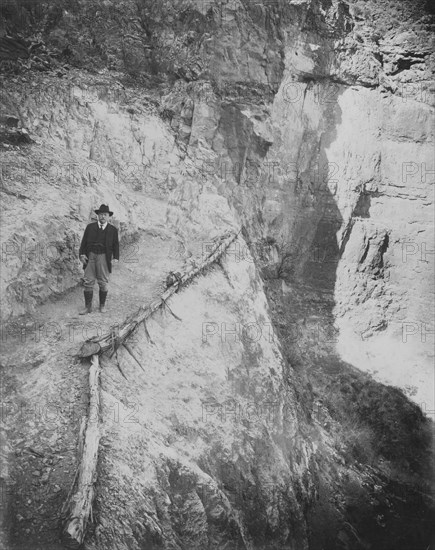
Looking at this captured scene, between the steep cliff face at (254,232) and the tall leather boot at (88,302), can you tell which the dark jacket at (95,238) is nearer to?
the tall leather boot at (88,302)

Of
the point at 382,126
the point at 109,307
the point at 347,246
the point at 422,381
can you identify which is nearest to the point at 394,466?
the point at 422,381

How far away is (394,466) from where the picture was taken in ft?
36.0

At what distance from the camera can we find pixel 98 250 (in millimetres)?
7793

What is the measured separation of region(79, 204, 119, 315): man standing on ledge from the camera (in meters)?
7.79

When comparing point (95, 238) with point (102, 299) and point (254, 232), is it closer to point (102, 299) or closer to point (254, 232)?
point (102, 299)

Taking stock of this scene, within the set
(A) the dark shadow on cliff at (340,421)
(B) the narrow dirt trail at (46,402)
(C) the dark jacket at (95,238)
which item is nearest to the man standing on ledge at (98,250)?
Answer: (C) the dark jacket at (95,238)

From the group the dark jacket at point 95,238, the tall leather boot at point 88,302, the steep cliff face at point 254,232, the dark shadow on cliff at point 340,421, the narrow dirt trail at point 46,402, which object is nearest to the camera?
the narrow dirt trail at point 46,402

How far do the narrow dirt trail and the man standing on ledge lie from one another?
1.77 feet

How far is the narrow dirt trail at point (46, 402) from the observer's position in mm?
5289

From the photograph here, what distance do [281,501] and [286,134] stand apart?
8821 mm

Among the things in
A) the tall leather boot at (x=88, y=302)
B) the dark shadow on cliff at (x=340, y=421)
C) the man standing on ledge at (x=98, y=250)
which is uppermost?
the man standing on ledge at (x=98, y=250)

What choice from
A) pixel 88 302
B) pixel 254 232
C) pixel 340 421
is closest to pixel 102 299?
pixel 88 302

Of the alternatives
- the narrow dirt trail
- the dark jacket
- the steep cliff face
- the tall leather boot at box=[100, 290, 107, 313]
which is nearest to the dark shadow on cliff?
the steep cliff face

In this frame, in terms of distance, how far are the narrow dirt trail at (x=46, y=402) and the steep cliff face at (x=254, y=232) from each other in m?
0.09
